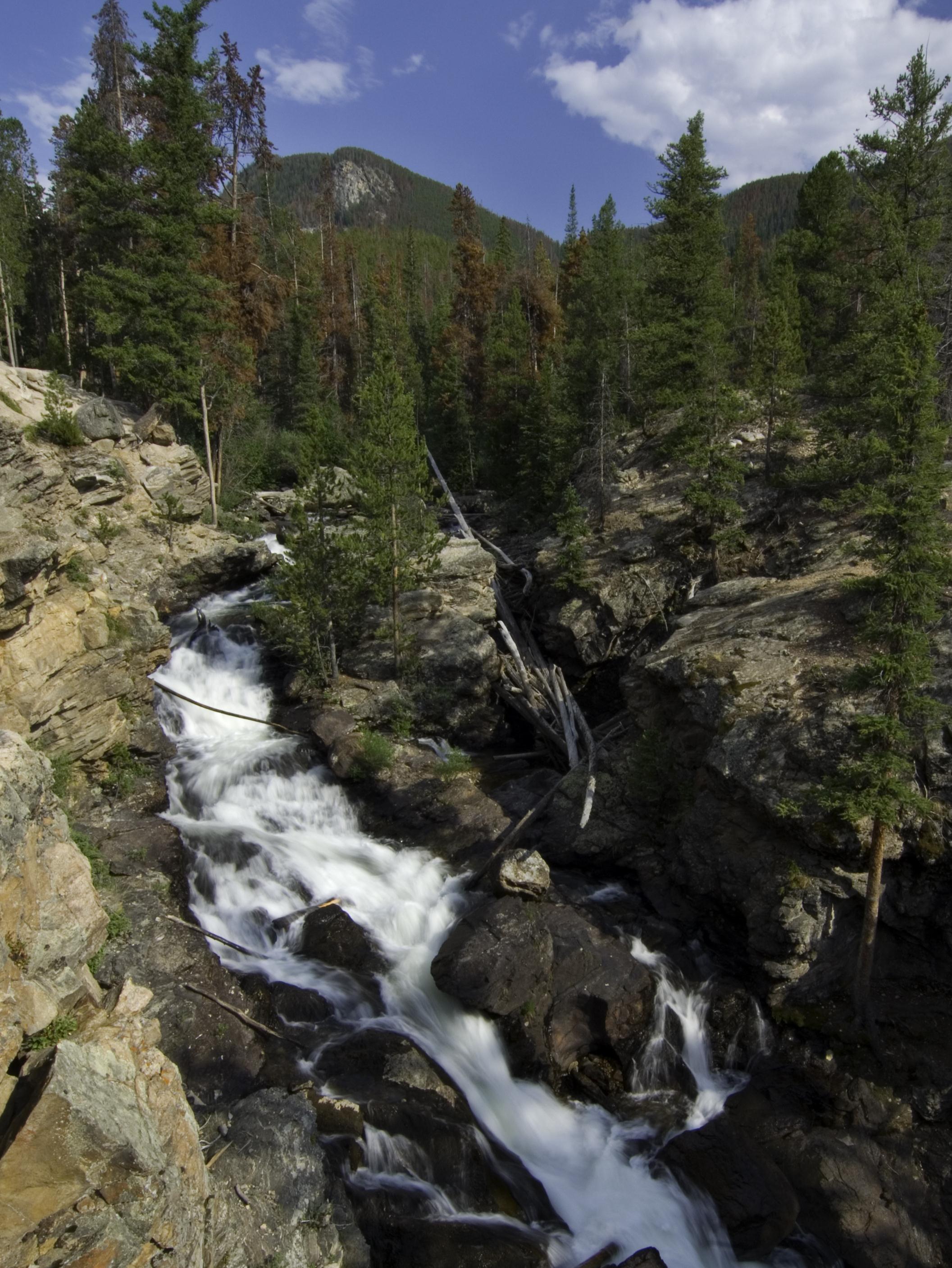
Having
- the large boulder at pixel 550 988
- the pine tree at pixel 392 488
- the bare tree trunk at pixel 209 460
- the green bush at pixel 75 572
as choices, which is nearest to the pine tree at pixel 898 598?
the large boulder at pixel 550 988

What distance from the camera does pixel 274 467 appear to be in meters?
41.0

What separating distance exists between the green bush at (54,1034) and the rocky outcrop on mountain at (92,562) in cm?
724

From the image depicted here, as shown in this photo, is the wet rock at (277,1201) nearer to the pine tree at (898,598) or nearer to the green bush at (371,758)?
the pine tree at (898,598)

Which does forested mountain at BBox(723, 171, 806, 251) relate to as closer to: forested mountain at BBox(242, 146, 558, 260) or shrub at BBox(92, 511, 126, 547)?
forested mountain at BBox(242, 146, 558, 260)

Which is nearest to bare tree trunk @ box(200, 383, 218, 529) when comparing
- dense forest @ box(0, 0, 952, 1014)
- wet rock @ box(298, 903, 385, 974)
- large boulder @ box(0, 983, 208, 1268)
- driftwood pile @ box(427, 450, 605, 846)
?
dense forest @ box(0, 0, 952, 1014)

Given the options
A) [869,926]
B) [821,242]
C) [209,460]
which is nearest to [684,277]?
[821,242]

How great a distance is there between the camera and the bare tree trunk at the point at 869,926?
36.7ft

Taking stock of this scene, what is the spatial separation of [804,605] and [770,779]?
17.4 ft

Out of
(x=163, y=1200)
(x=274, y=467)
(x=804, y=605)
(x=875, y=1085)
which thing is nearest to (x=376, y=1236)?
(x=163, y=1200)

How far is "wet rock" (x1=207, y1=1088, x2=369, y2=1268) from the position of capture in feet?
24.9

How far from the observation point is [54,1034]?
7234 millimetres

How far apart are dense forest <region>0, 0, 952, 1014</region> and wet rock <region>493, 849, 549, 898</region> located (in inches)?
224

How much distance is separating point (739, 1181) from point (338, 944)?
289 inches

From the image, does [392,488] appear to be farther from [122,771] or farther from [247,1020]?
[247,1020]
